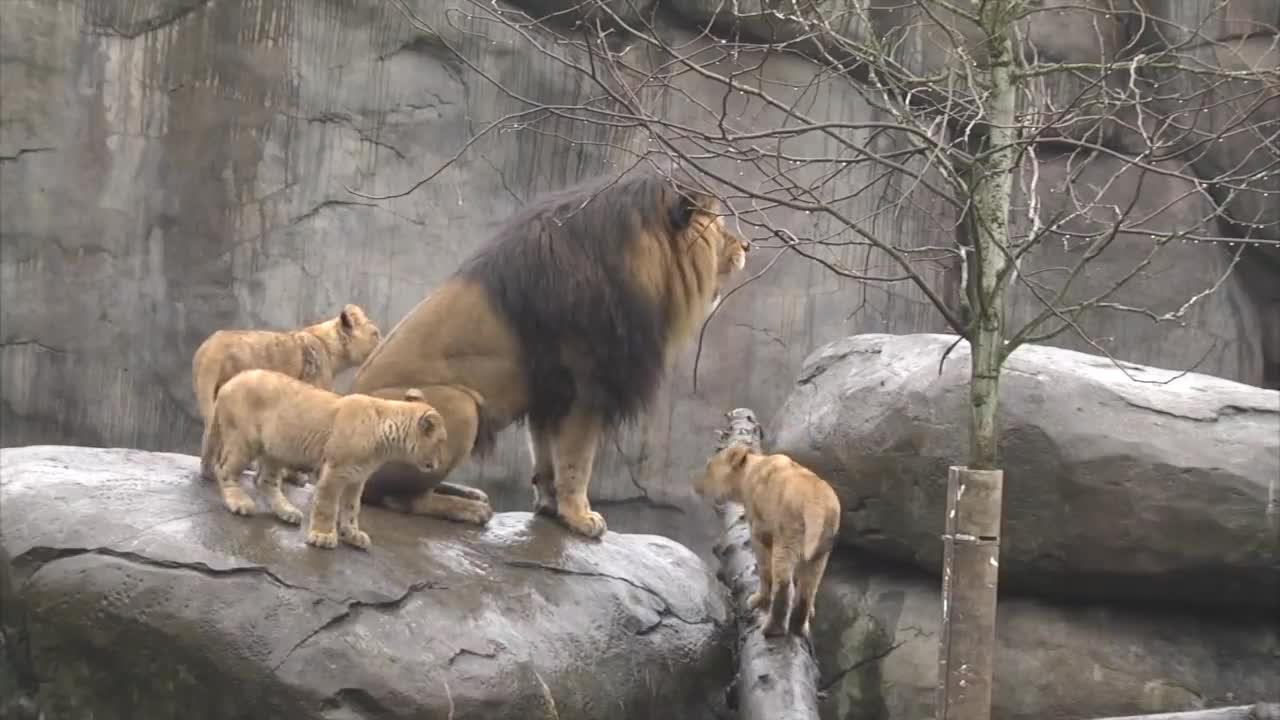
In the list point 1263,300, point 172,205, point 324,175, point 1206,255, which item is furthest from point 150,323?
point 1263,300

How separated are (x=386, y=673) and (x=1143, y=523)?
12.5ft

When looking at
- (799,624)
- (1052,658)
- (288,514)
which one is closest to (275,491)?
(288,514)

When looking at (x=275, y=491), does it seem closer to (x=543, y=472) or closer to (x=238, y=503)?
(x=238, y=503)

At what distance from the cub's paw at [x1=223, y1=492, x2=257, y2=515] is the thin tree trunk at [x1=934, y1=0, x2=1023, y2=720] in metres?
2.57

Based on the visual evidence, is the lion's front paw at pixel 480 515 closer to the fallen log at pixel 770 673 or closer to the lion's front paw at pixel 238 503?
the lion's front paw at pixel 238 503

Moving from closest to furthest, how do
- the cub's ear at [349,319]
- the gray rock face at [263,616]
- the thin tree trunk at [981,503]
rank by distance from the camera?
the thin tree trunk at [981,503]
the gray rock face at [263,616]
the cub's ear at [349,319]

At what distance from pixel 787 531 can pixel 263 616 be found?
2.00 m

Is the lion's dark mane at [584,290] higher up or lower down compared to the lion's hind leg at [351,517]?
higher up

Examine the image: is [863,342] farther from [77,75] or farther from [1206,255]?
[77,75]

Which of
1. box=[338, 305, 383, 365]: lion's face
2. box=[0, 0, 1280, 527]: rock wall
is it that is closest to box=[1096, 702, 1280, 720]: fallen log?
box=[338, 305, 383, 365]: lion's face

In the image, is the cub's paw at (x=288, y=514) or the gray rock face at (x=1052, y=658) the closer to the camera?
the cub's paw at (x=288, y=514)

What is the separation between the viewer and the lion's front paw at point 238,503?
17.0ft

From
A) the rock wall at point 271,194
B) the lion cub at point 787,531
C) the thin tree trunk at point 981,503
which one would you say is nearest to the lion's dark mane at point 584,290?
the lion cub at point 787,531

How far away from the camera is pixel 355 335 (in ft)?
20.0
